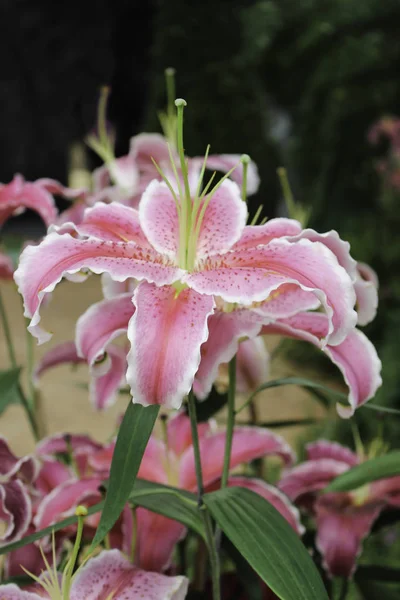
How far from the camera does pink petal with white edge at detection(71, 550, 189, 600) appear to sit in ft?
1.08

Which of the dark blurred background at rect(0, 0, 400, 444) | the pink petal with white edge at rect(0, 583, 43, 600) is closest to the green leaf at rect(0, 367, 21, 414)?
the pink petal with white edge at rect(0, 583, 43, 600)

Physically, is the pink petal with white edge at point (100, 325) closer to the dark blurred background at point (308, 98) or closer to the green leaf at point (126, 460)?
the green leaf at point (126, 460)

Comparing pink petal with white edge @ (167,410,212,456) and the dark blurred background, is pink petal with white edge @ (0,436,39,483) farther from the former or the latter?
the dark blurred background

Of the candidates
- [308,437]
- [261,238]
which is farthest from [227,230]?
[308,437]

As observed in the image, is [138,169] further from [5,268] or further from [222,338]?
[222,338]

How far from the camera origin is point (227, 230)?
342mm

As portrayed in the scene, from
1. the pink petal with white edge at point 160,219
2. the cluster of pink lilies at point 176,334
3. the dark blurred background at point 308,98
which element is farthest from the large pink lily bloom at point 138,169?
the dark blurred background at point 308,98

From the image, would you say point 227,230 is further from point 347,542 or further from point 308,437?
point 308,437

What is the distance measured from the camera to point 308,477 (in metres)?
0.47

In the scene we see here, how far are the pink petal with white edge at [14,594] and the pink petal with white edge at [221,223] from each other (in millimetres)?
170

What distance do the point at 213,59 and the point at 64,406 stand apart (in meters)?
1.45

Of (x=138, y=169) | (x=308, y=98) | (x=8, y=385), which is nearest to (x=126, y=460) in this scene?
(x=8, y=385)

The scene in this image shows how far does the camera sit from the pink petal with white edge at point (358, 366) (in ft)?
1.09

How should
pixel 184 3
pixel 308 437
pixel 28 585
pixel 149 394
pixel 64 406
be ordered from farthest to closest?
pixel 184 3 < pixel 64 406 < pixel 308 437 < pixel 28 585 < pixel 149 394
